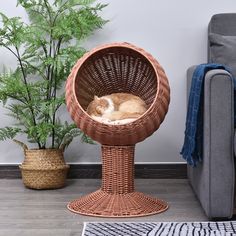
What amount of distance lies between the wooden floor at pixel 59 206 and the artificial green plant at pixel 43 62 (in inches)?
11.0

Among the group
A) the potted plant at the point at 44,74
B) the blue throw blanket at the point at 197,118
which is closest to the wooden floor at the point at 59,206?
the potted plant at the point at 44,74

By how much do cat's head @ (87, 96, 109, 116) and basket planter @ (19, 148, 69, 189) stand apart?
1.63 ft

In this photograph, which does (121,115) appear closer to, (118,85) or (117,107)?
(117,107)

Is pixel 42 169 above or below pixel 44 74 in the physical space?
below

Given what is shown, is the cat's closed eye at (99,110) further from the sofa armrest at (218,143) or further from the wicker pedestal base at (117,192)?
the sofa armrest at (218,143)

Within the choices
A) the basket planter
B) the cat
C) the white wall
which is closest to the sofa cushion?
the white wall

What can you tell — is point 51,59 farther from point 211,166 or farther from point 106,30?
point 211,166

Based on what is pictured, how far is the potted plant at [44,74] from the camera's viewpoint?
110 inches

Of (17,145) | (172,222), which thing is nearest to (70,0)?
(17,145)

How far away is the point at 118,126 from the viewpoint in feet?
7.40

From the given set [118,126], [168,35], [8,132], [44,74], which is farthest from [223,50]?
[8,132]

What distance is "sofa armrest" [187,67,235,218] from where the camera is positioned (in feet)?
6.78

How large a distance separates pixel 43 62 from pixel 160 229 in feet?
4.19

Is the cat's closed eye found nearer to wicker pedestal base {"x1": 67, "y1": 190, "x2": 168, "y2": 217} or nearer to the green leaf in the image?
wicker pedestal base {"x1": 67, "y1": 190, "x2": 168, "y2": 217}
